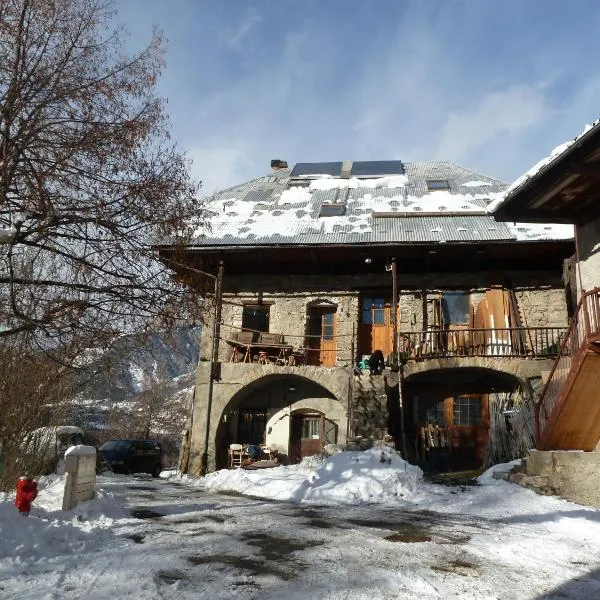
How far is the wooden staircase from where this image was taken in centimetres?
787

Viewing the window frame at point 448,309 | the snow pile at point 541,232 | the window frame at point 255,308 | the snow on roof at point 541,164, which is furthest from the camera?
the window frame at point 255,308

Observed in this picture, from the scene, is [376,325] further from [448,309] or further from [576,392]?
[576,392]

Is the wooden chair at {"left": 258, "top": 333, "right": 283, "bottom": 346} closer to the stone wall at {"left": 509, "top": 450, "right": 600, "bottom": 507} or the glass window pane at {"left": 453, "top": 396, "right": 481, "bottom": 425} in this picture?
the glass window pane at {"left": 453, "top": 396, "right": 481, "bottom": 425}

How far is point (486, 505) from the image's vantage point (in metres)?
8.38

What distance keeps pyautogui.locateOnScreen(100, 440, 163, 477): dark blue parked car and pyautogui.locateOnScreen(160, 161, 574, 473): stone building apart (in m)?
3.71

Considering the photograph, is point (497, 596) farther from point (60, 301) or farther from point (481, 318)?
point (481, 318)

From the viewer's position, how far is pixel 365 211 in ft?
60.9

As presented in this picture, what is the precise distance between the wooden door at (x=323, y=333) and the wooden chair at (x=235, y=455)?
337cm

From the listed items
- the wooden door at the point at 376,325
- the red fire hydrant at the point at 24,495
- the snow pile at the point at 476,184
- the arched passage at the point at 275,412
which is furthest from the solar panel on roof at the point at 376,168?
the red fire hydrant at the point at 24,495

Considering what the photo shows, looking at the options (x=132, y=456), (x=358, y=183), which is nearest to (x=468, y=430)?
(x=358, y=183)

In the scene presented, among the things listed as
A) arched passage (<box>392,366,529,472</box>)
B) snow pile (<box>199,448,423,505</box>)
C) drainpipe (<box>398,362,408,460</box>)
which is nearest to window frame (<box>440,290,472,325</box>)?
arched passage (<box>392,366,529,472</box>)

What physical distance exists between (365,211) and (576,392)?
37.4 ft

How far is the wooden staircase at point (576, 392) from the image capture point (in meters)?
7.87

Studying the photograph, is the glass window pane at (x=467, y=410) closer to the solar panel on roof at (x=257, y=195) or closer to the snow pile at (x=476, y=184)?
the snow pile at (x=476, y=184)
